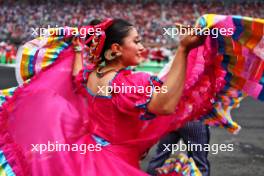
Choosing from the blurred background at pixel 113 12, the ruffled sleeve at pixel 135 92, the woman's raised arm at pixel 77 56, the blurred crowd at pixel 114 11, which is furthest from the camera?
the blurred crowd at pixel 114 11

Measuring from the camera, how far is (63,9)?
23.5 meters

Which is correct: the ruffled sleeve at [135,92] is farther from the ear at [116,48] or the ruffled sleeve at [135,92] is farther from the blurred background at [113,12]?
the blurred background at [113,12]

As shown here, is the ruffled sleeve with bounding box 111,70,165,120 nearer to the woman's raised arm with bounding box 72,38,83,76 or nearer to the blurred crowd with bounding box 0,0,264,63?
the woman's raised arm with bounding box 72,38,83,76

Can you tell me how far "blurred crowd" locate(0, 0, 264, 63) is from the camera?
2252 cm

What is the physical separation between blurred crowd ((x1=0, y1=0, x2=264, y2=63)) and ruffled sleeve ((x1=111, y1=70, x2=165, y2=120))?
1996 centimetres

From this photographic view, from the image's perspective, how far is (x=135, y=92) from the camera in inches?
77.2

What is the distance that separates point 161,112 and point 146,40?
18.2m

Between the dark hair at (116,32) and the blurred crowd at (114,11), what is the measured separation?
19687 millimetres

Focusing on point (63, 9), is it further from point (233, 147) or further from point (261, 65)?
point (261, 65)

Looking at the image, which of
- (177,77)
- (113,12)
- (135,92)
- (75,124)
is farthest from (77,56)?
(113,12)

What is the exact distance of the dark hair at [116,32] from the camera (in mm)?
2240

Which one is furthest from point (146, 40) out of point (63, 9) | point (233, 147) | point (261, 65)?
point (261, 65)

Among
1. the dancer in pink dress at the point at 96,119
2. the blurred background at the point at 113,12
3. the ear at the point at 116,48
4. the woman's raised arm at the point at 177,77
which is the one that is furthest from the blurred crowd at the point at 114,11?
the woman's raised arm at the point at 177,77

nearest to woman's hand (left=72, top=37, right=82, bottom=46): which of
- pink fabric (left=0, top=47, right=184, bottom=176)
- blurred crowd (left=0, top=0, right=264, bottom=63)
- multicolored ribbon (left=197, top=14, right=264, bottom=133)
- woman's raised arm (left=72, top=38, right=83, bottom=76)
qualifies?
woman's raised arm (left=72, top=38, right=83, bottom=76)
